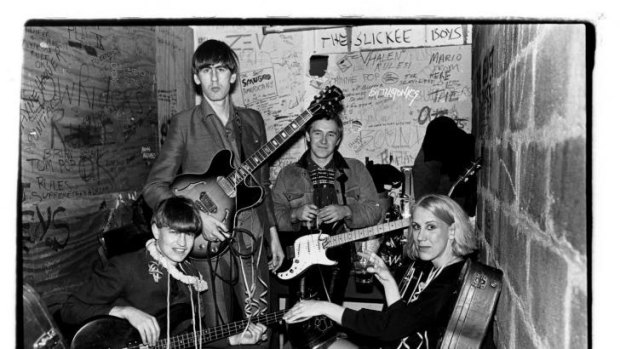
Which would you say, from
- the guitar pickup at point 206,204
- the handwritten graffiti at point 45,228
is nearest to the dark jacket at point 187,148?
the guitar pickup at point 206,204

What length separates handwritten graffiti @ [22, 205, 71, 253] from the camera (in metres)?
2.57

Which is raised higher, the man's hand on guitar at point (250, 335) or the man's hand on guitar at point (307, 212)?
the man's hand on guitar at point (307, 212)

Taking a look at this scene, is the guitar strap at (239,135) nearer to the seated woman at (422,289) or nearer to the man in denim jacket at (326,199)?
the man in denim jacket at (326,199)

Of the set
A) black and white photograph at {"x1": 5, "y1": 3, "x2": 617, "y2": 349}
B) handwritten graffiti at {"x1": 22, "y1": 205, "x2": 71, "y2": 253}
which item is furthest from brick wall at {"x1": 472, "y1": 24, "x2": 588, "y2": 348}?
handwritten graffiti at {"x1": 22, "y1": 205, "x2": 71, "y2": 253}

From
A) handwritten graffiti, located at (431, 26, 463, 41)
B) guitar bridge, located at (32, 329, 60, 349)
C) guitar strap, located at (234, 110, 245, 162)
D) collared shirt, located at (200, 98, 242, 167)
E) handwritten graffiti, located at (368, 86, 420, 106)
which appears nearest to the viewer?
guitar bridge, located at (32, 329, 60, 349)

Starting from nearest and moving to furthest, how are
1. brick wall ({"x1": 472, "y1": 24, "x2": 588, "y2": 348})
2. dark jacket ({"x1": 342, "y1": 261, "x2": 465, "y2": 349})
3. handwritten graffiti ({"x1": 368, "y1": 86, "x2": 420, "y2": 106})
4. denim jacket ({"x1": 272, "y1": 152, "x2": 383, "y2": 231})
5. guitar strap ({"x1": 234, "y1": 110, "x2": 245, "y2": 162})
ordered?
1. brick wall ({"x1": 472, "y1": 24, "x2": 588, "y2": 348})
2. dark jacket ({"x1": 342, "y1": 261, "x2": 465, "y2": 349})
3. guitar strap ({"x1": 234, "y1": 110, "x2": 245, "y2": 162})
4. denim jacket ({"x1": 272, "y1": 152, "x2": 383, "y2": 231})
5. handwritten graffiti ({"x1": 368, "y1": 86, "x2": 420, "y2": 106})

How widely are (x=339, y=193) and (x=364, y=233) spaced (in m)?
0.51

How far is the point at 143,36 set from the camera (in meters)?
3.69

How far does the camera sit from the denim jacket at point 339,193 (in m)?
3.62

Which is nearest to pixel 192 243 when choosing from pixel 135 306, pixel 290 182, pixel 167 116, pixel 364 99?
pixel 135 306

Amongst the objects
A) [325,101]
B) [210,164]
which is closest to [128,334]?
[210,164]

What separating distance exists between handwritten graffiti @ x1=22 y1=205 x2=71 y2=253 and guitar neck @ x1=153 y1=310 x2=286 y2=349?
0.83 meters

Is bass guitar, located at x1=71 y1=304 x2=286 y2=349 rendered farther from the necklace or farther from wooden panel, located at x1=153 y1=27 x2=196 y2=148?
wooden panel, located at x1=153 y1=27 x2=196 y2=148

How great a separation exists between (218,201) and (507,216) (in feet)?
5.06
